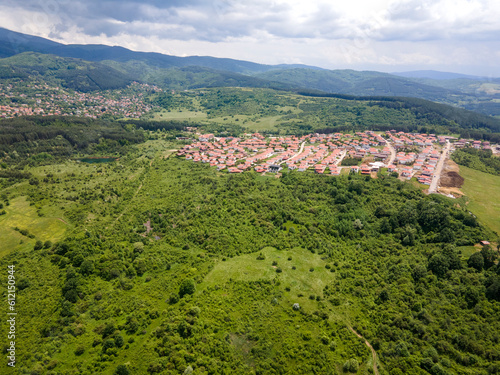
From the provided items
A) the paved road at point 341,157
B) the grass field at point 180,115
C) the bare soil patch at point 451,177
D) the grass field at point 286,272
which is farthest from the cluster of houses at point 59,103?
the bare soil patch at point 451,177

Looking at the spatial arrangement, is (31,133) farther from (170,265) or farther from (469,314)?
(469,314)

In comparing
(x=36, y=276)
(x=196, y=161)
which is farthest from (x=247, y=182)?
(x=36, y=276)

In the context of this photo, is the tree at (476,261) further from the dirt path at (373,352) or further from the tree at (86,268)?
the tree at (86,268)

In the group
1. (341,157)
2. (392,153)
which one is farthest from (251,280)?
(392,153)

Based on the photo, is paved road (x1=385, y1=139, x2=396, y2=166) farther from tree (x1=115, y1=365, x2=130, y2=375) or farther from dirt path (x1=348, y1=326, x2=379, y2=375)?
tree (x1=115, y1=365, x2=130, y2=375)

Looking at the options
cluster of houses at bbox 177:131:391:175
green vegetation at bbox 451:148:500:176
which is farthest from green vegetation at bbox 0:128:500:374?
green vegetation at bbox 451:148:500:176

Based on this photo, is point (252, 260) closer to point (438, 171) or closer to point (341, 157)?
point (341, 157)

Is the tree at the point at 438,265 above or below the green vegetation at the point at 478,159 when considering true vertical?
below
